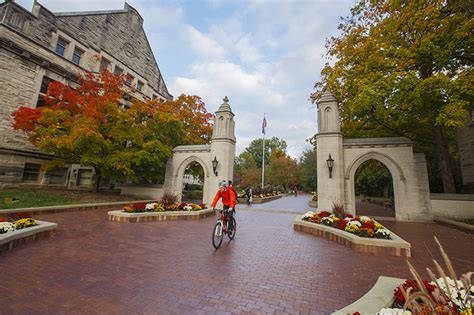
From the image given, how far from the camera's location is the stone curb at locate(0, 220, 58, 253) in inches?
206

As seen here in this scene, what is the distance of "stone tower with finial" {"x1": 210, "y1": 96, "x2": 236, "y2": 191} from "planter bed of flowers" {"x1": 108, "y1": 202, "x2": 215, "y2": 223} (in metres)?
4.32

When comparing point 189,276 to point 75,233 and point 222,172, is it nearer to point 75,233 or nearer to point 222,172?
point 75,233

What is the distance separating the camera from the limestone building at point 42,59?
15055 mm

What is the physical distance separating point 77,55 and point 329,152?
24.5 metres

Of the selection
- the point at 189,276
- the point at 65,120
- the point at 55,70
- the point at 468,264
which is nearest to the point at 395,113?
the point at 468,264

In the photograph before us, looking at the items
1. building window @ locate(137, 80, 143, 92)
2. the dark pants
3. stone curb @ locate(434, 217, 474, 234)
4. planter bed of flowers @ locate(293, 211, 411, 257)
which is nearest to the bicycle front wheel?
the dark pants

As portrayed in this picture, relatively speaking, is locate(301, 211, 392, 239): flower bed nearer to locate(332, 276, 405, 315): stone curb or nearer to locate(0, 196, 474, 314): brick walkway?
locate(0, 196, 474, 314): brick walkway

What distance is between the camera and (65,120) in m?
12.9

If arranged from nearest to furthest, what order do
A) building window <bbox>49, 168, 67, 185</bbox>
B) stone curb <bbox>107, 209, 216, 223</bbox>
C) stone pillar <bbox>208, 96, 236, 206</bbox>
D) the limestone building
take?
stone curb <bbox>107, 209, 216, 223</bbox> → the limestone building → stone pillar <bbox>208, 96, 236, 206</bbox> → building window <bbox>49, 168, 67, 185</bbox>

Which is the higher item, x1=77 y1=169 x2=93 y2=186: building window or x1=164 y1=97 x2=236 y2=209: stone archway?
x1=164 y1=97 x2=236 y2=209: stone archway

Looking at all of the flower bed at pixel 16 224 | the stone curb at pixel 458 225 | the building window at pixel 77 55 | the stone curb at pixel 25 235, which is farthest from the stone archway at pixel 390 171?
the building window at pixel 77 55

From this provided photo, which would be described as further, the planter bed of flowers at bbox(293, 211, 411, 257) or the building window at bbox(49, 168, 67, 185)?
the building window at bbox(49, 168, 67, 185)

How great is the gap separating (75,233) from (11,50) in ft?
54.8

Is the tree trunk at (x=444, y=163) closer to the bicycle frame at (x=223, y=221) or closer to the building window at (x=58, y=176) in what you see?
the bicycle frame at (x=223, y=221)
